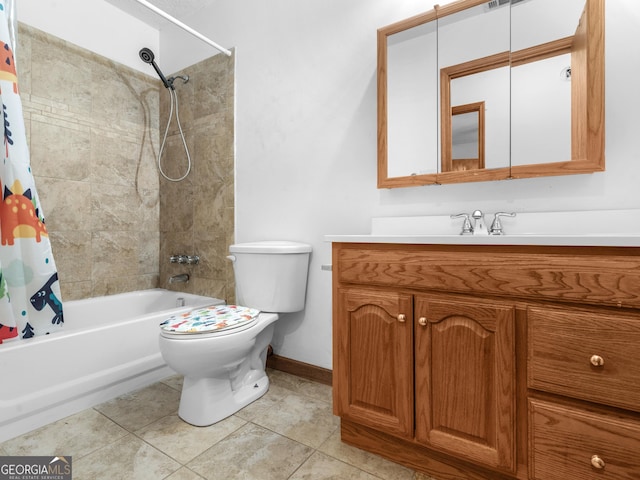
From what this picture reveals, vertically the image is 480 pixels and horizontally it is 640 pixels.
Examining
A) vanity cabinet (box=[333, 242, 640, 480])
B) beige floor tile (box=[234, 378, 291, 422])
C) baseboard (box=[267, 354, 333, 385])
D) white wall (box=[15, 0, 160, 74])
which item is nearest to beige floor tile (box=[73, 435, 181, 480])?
beige floor tile (box=[234, 378, 291, 422])

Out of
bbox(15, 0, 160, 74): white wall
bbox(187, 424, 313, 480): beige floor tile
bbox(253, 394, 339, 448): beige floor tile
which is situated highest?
bbox(15, 0, 160, 74): white wall

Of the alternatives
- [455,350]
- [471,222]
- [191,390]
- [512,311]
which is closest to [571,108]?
[471,222]

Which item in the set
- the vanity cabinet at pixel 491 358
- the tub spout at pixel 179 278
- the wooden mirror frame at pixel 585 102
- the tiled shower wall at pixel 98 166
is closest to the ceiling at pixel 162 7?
the tiled shower wall at pixel 98 166

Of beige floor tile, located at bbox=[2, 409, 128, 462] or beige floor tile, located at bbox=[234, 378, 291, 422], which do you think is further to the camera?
beige floor tile, located at bbox=[234, 378, 291, 422]

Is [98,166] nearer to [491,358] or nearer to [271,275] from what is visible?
[271,275]

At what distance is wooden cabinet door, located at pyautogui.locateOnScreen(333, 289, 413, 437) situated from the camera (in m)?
1.10

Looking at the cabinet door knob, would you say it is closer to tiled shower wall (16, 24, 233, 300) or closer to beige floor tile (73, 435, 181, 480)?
beige floor tile (73, 435, 181, 480)

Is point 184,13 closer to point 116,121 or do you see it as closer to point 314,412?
point 116,121

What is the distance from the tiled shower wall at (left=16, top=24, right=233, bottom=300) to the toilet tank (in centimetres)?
49

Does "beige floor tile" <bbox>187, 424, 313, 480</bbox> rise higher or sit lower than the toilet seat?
lower

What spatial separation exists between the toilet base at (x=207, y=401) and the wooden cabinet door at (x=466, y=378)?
85cm

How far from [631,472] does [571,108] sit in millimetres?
1154

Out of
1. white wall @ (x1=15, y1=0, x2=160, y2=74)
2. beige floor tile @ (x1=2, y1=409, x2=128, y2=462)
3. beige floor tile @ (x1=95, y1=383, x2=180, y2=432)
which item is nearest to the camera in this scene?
beige floor tile @ (x1=2, y1=409, x2=128, y2=462)

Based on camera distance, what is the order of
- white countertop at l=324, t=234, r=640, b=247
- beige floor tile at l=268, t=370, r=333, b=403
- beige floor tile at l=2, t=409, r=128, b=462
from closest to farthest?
white countertop at l=324, t=234, r=640, b=247 → beige floor tile at l=2, t=409, r=128, b=462 → beige floor tile at l=268, t=370, r=333, b=403
